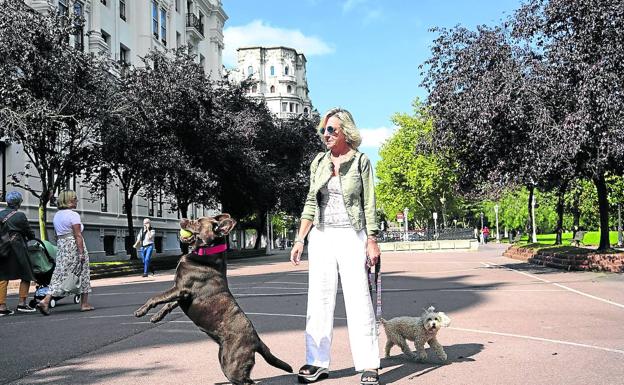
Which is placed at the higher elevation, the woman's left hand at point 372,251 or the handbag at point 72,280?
the woman's left hand at point 372,251

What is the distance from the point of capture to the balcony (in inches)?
2016

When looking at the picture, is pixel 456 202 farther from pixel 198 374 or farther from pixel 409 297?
pixel 198 374

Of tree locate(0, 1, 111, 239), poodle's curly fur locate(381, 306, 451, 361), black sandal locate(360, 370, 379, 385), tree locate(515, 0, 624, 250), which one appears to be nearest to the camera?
black sandal locate(360, 370, 379, 385)

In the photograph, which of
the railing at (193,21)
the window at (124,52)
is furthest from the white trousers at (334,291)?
the railing at (193,21)

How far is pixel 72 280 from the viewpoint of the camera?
9844mm

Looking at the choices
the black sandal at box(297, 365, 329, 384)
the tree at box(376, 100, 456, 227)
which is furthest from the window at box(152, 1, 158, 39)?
the black sandal at box(297, 365, 329, 384)

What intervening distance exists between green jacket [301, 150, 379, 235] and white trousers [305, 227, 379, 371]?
0.40 feet

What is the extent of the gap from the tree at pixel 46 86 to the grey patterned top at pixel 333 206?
13.3 metres

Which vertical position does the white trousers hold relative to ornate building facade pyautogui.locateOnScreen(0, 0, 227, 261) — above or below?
below

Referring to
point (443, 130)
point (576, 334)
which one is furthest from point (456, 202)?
point (576, 334)

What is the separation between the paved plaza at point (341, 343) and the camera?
17.0 ft

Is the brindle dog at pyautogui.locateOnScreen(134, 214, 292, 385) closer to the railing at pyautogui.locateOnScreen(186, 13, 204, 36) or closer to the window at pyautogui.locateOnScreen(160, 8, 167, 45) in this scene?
the window at pyautogui.locateOnScreen(160, 8, 167, 45)

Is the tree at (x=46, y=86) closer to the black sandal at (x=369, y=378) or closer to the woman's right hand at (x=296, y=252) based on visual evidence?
the woman's right hand at (x=296, y=252)

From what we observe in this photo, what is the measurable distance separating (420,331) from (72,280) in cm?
628
